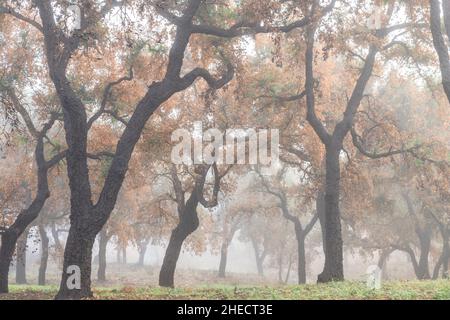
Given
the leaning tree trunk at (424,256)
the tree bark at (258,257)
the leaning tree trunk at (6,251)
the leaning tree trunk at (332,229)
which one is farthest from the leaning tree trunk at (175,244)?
the tree bark at (258,257)

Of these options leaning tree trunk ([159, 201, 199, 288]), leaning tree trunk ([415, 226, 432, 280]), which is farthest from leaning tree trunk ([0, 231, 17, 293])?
leaning tree trunk ([415, 226, 432, 280])

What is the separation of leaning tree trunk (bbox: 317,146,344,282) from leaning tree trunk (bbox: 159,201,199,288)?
25.4ft

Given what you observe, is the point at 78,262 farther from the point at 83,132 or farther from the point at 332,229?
the point at 332,229

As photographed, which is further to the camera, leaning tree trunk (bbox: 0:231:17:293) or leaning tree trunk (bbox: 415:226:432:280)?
leaning tree trunk (bbox: 415:226:432:280)

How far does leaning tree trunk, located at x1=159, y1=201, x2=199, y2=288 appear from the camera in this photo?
22.9 m

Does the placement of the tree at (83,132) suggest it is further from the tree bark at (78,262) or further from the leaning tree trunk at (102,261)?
the leaning tree trunk at (102,261)

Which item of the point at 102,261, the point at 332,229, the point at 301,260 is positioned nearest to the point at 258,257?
the point at 102,261

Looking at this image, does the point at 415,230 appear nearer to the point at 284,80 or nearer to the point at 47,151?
the point at 284,80

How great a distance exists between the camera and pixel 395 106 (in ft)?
101

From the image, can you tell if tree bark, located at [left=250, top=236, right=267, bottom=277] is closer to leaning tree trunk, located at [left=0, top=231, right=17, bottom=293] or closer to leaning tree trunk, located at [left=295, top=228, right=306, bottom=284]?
leaning tree trunk, located at [left=295, top=228, right=306, bottom=284]

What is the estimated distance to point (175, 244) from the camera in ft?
75.7

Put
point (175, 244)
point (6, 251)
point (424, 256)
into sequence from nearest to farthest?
point (6, 251), point (175, 244), point (424, 256)

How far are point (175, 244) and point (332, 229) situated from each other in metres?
8.67

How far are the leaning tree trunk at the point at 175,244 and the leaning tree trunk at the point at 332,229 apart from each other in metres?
7.75
